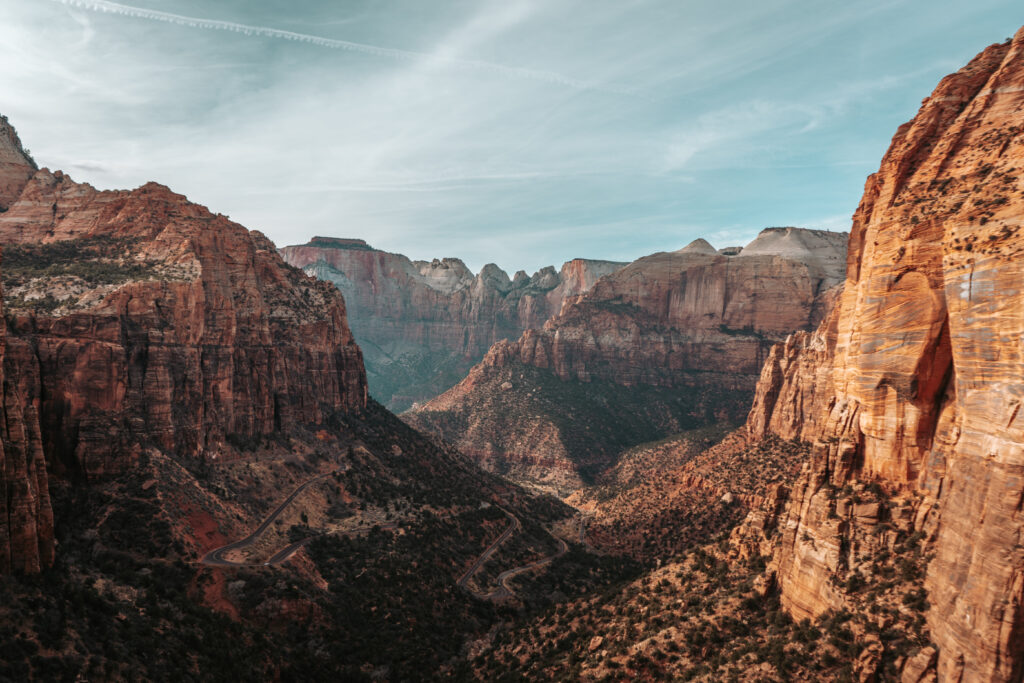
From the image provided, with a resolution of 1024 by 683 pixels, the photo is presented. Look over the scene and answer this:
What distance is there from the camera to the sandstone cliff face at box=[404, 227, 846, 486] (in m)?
145

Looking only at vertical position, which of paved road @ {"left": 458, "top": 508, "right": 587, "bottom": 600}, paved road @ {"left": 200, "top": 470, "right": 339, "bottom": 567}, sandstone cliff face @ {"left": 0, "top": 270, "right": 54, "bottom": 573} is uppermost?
sandstone cliff face @ {"left": 0, "top": 270, "right": 54, "bottom": 573}

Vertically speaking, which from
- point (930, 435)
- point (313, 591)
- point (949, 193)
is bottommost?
point (313, 591)

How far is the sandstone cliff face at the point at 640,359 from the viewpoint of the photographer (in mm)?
145125

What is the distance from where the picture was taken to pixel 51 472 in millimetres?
48406

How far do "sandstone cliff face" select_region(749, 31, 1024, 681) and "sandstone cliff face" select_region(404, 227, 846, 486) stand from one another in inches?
3946

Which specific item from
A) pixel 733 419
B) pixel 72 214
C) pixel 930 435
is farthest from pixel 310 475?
pixel 733 419

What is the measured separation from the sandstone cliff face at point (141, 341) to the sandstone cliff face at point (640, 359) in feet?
199

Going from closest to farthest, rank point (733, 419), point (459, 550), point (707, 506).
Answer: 1. point (459, 550)
2. point (707, 506)
3. point (733, 419)

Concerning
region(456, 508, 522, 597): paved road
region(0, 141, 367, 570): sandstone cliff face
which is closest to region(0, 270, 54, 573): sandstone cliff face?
region(0, 141, 367, 570): sandstone cliff face

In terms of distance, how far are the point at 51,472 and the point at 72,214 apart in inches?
1729

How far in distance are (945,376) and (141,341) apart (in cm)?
6714

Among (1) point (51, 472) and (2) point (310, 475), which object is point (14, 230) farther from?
(2) point (310, 475)

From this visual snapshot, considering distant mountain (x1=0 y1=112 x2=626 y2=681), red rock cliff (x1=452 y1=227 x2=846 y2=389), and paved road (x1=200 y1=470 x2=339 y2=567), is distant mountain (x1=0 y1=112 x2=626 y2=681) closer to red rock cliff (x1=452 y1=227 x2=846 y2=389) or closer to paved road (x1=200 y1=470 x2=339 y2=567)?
paved road (x1=200 y1=470 x2=339 y2=567)

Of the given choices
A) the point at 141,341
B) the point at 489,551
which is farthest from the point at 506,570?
the point at 141,341
